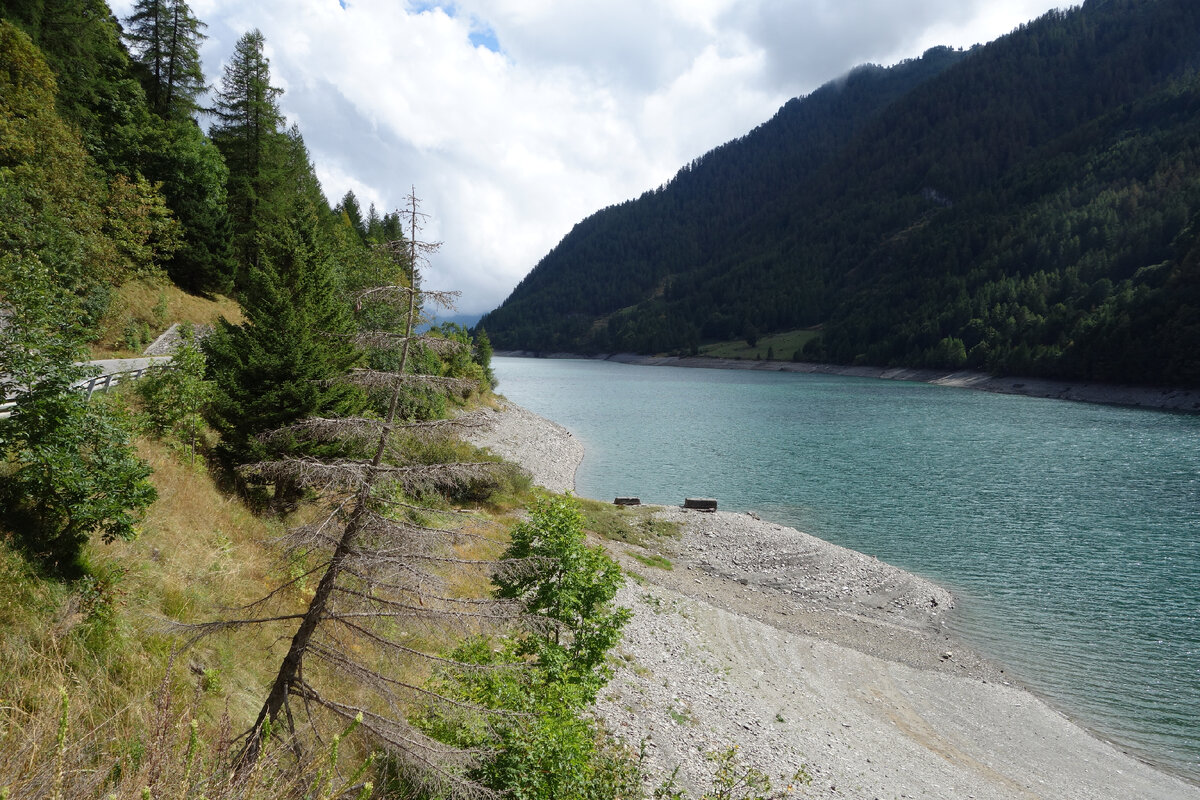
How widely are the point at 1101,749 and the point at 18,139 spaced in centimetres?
4412

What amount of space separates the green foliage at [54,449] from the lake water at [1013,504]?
25.1m

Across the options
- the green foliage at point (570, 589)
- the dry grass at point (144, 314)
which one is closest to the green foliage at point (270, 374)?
the green foliage at point (570, 589)

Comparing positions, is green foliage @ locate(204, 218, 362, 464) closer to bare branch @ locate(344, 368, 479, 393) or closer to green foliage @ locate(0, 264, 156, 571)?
green foliage @ locate(0, 264, 156, 571)

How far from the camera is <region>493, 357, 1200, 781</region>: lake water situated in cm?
1961

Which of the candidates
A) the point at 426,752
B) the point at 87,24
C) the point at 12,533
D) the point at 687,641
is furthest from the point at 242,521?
the point at 87,24

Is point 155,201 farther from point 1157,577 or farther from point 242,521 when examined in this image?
point 1157,577

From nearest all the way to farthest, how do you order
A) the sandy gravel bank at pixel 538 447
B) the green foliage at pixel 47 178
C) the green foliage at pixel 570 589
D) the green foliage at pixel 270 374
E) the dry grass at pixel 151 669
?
the dry grass at pixel 151 669 < the green foliage at pixel 570 589 < the green foliage at pixel 270 374 < the green foliage at pixel 47 178 < the sandy gravel bank at pixel 538 447

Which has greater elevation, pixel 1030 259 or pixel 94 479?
pixel 1030 259

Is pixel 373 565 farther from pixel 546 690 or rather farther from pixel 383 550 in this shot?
pixel 546 690

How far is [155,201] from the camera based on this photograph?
3222cm

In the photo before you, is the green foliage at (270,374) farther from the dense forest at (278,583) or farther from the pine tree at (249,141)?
the pine tree at (249,141)

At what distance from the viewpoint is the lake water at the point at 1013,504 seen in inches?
772

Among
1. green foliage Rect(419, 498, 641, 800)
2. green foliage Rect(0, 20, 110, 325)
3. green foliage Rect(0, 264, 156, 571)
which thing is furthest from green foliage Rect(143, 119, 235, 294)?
green foliage Rect(419, 498, 641, 800)

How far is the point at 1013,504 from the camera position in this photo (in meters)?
37.8
